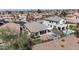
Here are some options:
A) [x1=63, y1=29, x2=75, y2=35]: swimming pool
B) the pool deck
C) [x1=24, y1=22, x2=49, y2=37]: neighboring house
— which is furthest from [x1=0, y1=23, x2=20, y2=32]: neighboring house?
[x1=63, y1=29, x2=75, y2=35]: swimming pool

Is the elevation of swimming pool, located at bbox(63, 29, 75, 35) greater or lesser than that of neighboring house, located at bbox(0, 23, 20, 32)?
lesser

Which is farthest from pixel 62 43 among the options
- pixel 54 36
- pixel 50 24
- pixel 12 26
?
pixel 12 26

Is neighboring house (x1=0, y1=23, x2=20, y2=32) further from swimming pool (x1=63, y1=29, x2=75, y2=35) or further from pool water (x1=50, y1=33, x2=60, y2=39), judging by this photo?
swimming pool (x1=63, y1=29, x2=75, y2=35)

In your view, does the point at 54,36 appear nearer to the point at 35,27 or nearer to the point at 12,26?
the point at 35,27

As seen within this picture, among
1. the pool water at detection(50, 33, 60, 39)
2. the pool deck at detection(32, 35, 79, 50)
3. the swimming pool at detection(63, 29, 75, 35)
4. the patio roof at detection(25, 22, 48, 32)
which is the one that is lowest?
the pool deck at detection(32, 35, 79, 50)

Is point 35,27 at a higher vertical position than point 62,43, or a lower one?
higher
